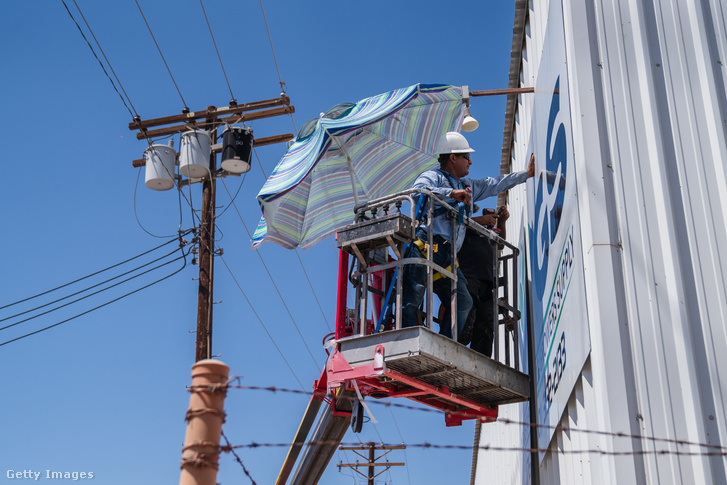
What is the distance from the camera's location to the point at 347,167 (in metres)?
9.36

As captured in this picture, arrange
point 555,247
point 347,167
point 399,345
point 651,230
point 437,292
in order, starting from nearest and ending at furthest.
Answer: point 651,230
point 399,345
point 555,247
point 437,292
point 347,167

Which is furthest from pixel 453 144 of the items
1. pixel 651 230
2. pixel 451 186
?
pixel 651 230

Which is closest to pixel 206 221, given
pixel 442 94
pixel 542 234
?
pixel 442 94

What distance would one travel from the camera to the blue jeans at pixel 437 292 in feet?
21.8

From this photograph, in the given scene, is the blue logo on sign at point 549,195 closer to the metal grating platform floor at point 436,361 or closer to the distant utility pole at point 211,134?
the metal grating platform floor at point 436,361

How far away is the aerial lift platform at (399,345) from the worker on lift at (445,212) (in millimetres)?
145

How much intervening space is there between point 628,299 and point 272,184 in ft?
15.5

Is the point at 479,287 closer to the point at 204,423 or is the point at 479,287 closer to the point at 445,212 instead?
the point at 445,212

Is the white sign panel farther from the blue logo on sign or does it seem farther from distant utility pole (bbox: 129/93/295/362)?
distant utility pole (bbox: 129/93/295/362)

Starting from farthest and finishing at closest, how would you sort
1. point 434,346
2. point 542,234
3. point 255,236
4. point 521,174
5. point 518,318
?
point 255,236, point 518,318, point 521,174, point 542,234, point 434,346

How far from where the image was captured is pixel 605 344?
436cm

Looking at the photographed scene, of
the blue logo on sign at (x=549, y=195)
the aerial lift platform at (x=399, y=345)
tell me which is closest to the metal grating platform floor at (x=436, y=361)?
the aerial lift platform at (x=399, y=345)

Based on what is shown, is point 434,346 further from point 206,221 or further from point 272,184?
point 206,221

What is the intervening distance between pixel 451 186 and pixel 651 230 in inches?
119
